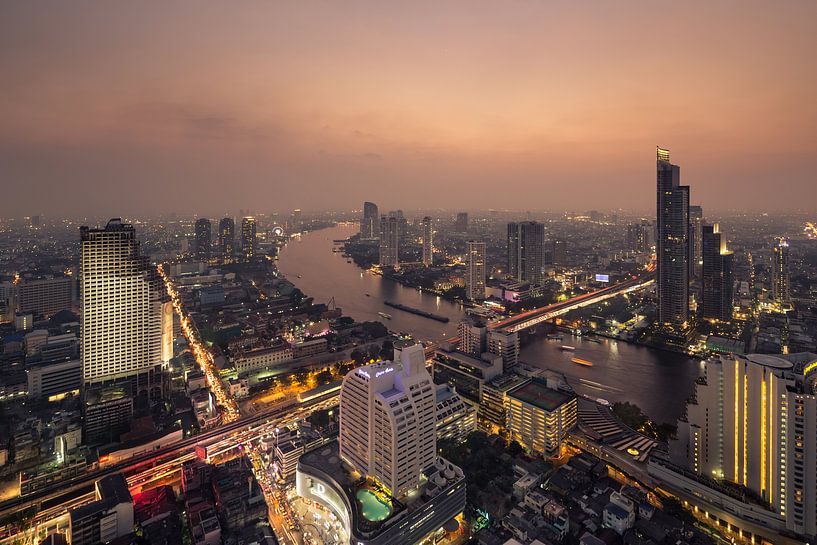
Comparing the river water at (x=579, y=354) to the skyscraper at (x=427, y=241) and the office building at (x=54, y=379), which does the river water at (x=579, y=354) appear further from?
the office building at (x=54, y=379)

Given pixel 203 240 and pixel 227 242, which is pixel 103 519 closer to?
pixel 227 242

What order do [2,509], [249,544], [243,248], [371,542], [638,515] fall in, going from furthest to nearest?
1. [243,248]
2. [2,509]
3. [638,515]
4. [249,544]
5. [371,542]

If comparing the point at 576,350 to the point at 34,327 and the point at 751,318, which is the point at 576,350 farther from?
the point at 34,327

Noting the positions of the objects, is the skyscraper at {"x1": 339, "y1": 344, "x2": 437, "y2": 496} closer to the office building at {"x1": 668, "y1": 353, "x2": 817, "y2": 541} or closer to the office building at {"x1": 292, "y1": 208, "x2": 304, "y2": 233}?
the office building at {"x1": 668, "y1": 353, "x2": 817, "y2": 541}

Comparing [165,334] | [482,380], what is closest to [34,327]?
[165,334]

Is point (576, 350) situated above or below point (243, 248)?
below
